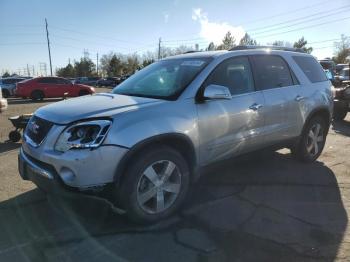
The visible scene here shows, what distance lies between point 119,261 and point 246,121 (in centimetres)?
240

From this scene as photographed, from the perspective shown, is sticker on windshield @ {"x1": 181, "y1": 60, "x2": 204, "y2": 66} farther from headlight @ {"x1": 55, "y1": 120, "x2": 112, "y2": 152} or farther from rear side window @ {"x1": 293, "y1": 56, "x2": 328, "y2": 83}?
rear side window @ {"x1": 293, "y1": 56, "x2": 328, "y2": 83}

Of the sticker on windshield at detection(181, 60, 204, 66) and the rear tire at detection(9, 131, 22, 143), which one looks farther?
the rear tire at detection(9, 131, 22, 143)

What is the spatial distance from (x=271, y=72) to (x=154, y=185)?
2601 mm

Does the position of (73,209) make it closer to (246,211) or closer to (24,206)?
(24,206)

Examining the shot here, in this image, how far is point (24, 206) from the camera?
15.0 feet

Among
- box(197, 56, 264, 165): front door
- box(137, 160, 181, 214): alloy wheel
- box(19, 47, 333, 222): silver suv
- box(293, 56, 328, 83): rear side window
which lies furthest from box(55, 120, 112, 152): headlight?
box(293, 56, 328, 83): rear side window

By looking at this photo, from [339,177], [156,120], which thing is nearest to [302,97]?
[339,177]

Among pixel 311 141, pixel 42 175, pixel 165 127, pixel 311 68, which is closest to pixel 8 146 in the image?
pixel 42 175

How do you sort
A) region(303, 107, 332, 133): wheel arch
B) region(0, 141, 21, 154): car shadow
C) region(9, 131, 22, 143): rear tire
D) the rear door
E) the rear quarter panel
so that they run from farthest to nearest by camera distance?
region(9, 131, 22, 143): rear tire
region(0, 141, 21, 154): car shadow
region(303, 107, 332, 133): wheel arch
the rear quarter panel
the rear door

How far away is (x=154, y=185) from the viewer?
4.05 m

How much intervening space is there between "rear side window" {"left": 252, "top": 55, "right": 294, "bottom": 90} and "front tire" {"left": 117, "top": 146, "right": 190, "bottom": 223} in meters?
1.82

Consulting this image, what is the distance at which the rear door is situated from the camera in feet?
17.4

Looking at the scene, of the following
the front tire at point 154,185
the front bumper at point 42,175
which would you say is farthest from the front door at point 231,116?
the front bumper at point 42,175

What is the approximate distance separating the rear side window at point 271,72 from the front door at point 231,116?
0.18 meters
